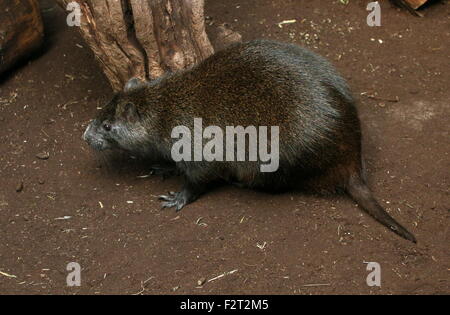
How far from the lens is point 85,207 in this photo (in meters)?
6.01

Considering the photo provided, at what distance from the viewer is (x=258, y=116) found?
18.7 feet

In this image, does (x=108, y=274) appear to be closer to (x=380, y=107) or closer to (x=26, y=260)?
(x=26, y=260)

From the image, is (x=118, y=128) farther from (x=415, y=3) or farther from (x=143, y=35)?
(x=415, y=3)

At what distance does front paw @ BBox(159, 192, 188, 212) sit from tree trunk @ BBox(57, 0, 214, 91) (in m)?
1.17

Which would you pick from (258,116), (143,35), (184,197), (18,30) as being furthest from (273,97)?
(18,30)

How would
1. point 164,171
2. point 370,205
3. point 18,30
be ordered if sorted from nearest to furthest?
point 370,205
point 164,171
point 18,30

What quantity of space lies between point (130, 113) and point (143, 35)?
698 mm

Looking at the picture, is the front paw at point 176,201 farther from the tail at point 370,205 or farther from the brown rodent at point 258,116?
the tail at point 370,205

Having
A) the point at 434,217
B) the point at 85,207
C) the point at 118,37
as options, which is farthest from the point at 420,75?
the point at 85,207

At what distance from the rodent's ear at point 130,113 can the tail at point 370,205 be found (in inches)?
75.8

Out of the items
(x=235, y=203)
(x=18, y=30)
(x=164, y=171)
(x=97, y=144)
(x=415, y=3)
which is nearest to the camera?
(x=235, y=203)

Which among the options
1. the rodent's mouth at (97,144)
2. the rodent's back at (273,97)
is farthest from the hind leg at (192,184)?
the rodent's mouth at (97,144)

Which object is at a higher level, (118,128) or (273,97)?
(273,97)

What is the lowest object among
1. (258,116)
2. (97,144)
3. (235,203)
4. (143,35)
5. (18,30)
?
(235,203)
